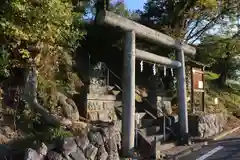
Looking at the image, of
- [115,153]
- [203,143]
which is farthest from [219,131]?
[115,153]

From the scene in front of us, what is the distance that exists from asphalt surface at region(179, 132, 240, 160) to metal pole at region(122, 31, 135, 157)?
179 cm

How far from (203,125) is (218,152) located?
3.13 metres

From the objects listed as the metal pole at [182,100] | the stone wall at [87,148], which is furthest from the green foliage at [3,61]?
the metal pole at [182,100]

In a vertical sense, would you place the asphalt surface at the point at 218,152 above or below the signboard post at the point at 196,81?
below

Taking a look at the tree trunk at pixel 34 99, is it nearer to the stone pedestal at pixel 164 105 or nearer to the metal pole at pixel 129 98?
the metal pole at pixel 129 98

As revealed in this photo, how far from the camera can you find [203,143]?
39.7 feet

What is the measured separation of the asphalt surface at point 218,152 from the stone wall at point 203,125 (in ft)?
3.24

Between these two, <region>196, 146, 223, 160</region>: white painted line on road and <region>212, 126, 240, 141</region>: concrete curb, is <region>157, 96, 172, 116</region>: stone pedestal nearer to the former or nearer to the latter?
<region>212, 126, 240, 141</region>: concrete curb

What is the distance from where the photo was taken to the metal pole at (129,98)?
883 centimetres

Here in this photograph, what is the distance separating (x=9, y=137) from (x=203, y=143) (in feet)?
23.0

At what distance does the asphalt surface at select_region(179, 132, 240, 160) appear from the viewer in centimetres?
958

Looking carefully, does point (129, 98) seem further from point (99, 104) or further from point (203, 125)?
point (203, 125)

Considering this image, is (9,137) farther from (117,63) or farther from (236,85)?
(236,85)

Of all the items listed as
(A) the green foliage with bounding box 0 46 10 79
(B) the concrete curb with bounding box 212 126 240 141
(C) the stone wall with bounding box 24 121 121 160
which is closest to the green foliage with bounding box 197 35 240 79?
(B) the concrete curb with bounding box 212 126 240 141
